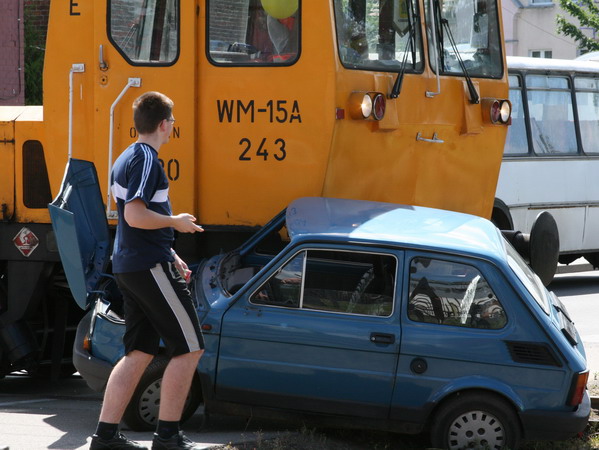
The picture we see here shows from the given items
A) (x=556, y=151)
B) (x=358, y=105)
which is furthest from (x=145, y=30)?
(x=556, y=151)

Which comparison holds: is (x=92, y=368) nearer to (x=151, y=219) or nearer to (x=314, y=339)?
(x=314, y=339)

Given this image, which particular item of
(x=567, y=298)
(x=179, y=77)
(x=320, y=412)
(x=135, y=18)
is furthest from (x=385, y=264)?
(x=567, y=298)

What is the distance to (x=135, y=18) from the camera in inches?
286

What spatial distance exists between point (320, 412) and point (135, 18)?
10.3 ft

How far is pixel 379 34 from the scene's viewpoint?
7.36m

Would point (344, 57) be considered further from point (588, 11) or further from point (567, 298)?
point (588, 11)

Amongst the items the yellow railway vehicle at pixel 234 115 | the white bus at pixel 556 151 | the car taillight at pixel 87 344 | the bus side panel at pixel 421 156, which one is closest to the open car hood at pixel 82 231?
the yellow railway vehicle at pixel 234 115

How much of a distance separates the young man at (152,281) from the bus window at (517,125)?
9198 mm

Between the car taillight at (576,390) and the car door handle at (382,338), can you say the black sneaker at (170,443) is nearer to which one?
the car door handle at (382,338)

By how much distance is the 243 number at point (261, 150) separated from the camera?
703 centimetres

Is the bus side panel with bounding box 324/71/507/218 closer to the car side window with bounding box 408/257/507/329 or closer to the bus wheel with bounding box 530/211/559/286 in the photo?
the bus wheel with bounding box 530/211/559/286

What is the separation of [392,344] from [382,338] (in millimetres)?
65

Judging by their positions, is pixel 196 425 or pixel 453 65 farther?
pixel 453 65

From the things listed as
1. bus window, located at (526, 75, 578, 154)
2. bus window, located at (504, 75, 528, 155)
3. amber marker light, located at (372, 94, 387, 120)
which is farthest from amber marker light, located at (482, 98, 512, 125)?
bus window, located at (526, 75, 578, 154)
